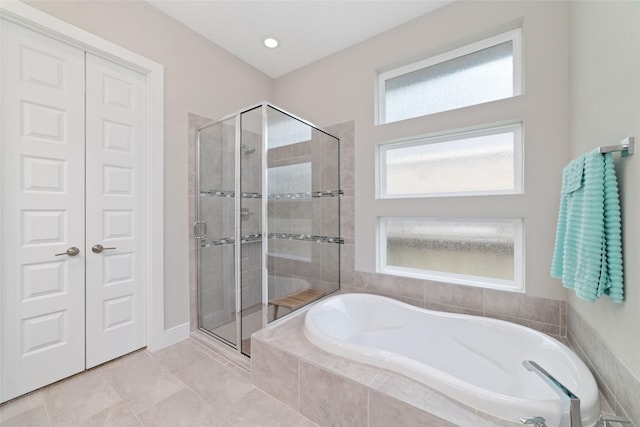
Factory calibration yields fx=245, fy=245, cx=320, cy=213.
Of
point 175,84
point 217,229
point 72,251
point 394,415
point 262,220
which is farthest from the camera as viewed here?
point 217,229

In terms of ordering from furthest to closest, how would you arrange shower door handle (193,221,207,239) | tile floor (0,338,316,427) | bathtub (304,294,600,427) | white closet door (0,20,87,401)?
shower door handle (193,221,207,239) → white closet door (0,20,87,401) → tile floor (0,338,316,427) → bathtub (304,294,600,427)

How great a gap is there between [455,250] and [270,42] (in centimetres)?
261

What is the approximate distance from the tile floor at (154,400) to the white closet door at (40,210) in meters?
0.17

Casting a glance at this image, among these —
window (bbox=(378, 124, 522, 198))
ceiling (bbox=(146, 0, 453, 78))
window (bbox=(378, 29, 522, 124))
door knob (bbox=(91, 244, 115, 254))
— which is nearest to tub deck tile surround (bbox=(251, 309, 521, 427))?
door knob (bbox=(91, 244, 115, 254))

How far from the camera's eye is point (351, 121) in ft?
8.09

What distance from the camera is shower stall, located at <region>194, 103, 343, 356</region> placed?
1976 mm

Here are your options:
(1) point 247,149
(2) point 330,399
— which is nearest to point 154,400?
(2) point 330,399

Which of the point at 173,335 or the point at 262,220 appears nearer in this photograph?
the point at 262,220

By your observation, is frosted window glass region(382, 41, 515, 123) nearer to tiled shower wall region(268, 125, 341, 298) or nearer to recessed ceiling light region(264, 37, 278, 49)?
tiled shower wall region(268, 125, 341, 298)

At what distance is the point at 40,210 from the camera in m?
1.58

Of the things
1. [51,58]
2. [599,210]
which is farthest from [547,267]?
[51,58]

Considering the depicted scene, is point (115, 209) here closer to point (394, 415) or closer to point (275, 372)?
point (275, 372)

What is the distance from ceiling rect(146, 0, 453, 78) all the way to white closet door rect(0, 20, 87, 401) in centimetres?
98

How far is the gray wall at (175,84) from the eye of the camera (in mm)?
1880
